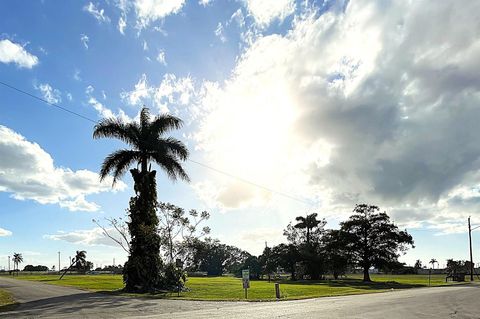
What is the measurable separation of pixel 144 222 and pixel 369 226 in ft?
154

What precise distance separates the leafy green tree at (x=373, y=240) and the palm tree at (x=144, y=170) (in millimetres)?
43812

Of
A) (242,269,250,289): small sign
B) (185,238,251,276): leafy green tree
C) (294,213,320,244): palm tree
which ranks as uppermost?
(294,213,320,244): palm tree

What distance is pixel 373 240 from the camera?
70.7 metres

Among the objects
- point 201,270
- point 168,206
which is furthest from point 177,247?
point 201,270

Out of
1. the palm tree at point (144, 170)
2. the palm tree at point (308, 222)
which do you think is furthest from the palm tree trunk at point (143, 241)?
the palm tree at point (308, 222)

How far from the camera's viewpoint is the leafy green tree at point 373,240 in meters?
69.8

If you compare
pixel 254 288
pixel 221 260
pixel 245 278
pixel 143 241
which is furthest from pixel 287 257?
pixel 221 260

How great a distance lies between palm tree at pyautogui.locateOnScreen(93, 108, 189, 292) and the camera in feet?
108

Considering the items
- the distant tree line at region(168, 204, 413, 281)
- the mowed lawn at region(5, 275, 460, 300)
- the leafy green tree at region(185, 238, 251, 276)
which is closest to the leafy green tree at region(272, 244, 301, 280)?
the distant tree line at region(168, 204, 413, 281)

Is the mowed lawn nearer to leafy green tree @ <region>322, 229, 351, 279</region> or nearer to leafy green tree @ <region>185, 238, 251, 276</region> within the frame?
leafy green tree @ <region>322, 229, 351, 279</region>

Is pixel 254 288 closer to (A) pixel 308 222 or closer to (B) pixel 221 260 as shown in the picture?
(A) pixel 308 222

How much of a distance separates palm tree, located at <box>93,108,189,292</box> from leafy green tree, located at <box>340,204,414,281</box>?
43812mm

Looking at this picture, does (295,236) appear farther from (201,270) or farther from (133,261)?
(201,270)

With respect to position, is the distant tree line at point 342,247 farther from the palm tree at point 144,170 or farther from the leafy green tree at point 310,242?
the palm tree at point 144,170
